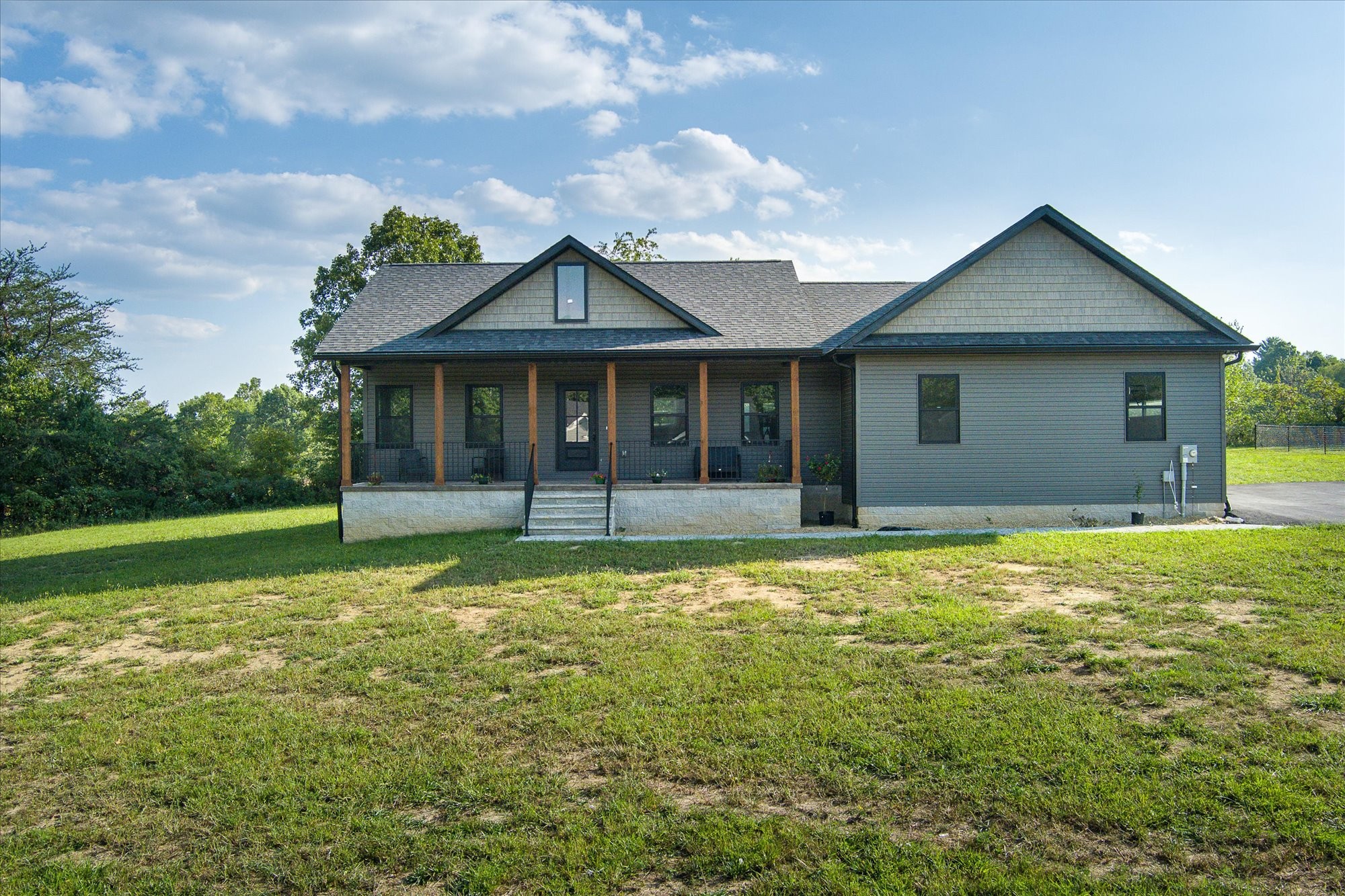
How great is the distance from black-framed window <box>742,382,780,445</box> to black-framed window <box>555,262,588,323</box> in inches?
155

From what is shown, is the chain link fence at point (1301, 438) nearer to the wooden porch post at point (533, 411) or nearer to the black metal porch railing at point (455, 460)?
the black metal porch railing at point (455, 460)

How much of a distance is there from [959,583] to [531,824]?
250 inches

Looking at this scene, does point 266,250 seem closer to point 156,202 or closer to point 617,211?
point 156,202

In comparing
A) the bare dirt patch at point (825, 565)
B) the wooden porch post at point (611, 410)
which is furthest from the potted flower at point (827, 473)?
the bare dirt patch at point (825, 565)

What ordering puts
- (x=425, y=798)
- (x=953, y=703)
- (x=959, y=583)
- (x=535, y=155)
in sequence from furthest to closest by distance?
(x=535, y=155) < (x=959, y=583) < (x=953, y=703) < (x=425, y=798)

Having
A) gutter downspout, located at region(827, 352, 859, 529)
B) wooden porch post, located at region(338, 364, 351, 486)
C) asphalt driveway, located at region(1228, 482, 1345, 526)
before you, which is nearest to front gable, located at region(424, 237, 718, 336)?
wooden porch post, located at region(338, 364, 351, 486)

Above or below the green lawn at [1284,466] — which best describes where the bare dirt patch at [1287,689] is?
below

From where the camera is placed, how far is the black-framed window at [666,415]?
1664 centimetres

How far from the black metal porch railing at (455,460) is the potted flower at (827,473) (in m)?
6.18

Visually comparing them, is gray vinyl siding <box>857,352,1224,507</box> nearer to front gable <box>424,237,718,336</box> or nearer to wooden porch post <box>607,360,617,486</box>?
front gable <box>424,237,718,336</box>

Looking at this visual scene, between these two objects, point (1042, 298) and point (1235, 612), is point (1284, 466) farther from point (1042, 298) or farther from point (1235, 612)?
point (1235, 612)

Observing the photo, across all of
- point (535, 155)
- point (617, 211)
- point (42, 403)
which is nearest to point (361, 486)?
point (535, 155)

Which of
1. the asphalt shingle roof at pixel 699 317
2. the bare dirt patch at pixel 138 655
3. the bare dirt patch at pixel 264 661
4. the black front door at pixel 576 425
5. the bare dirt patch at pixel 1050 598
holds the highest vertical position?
the asphalt shingle roof at pixel 699 317

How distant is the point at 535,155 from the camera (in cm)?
1822
